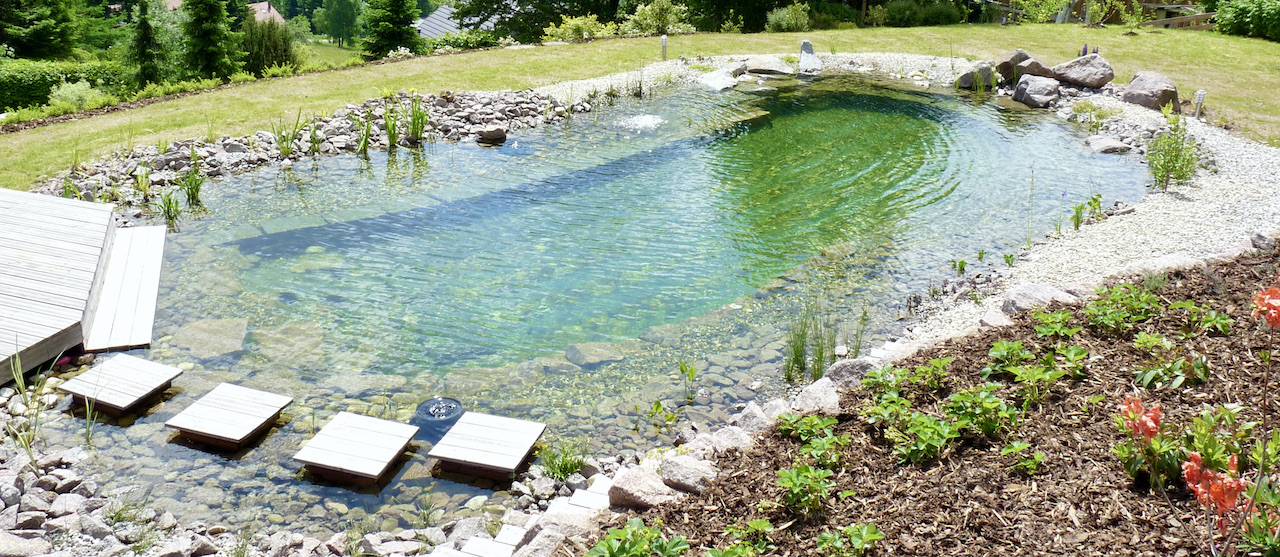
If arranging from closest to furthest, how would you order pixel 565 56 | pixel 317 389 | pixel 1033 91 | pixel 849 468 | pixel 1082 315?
pixel 849 468
pixel 1082 315
pixel 317 389
pixel 1033 91
pixel 565 56

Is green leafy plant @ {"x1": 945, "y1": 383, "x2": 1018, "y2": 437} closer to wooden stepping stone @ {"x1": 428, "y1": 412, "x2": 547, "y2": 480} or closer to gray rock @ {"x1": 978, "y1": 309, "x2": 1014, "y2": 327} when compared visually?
gray rock @ {"x1": 978, "y1": 309, "x2": 1014, "y2": 327}

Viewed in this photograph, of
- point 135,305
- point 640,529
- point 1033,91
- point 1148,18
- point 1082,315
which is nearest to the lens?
point 640,529

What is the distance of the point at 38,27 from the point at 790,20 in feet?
85.2

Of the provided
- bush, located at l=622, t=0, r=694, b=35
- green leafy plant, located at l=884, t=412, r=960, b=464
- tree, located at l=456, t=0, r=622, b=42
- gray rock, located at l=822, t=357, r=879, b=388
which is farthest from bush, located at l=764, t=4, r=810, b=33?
green leafy plant, located at l=884, t=412, r=960, b=464

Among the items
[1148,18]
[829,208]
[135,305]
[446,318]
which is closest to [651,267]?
[446,318]

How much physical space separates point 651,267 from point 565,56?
12.4 meters

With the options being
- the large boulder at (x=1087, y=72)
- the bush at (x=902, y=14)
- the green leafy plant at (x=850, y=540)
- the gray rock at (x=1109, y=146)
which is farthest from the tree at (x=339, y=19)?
the green leafy plant at (x=850, y=540)

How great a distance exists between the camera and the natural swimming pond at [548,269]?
17.4ft

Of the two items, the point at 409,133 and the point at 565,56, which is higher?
the point at 565,56

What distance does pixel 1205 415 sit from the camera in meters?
3.48

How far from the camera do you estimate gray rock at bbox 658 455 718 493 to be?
4.00m

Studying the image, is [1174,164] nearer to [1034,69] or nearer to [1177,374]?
[1034,69]

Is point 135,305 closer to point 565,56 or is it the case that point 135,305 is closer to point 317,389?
point 317,389

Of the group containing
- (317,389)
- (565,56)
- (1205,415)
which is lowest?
(317,389)
